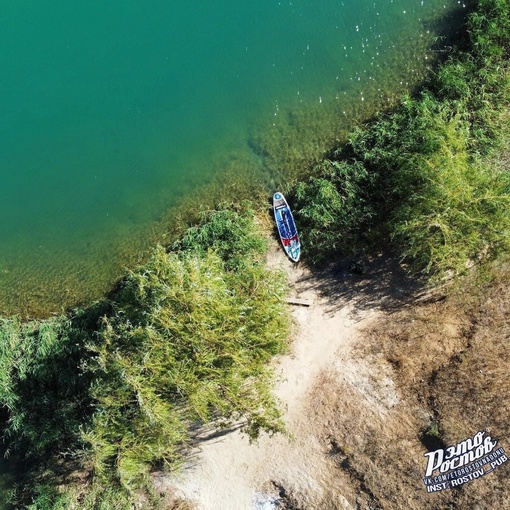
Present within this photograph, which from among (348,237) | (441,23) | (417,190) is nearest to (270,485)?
(348,237)

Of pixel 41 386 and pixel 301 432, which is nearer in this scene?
pixel 301 432

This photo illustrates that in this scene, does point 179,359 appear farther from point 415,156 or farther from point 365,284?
point 415,156

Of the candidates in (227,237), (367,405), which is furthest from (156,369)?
(367,405)

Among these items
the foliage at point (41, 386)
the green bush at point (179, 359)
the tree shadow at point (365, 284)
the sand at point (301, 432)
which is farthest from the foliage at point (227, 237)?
the foliage at point (41, 386)

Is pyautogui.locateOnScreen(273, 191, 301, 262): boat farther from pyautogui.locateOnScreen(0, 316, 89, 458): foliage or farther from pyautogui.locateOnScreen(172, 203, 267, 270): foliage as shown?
pyautogui.locateOnScreen(0, 316, 89, 458): foliage

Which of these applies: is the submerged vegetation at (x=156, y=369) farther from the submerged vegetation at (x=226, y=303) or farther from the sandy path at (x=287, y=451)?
the sandy path at (x=287, y=451)

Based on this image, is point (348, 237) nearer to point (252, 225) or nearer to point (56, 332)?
point (252, 225)
